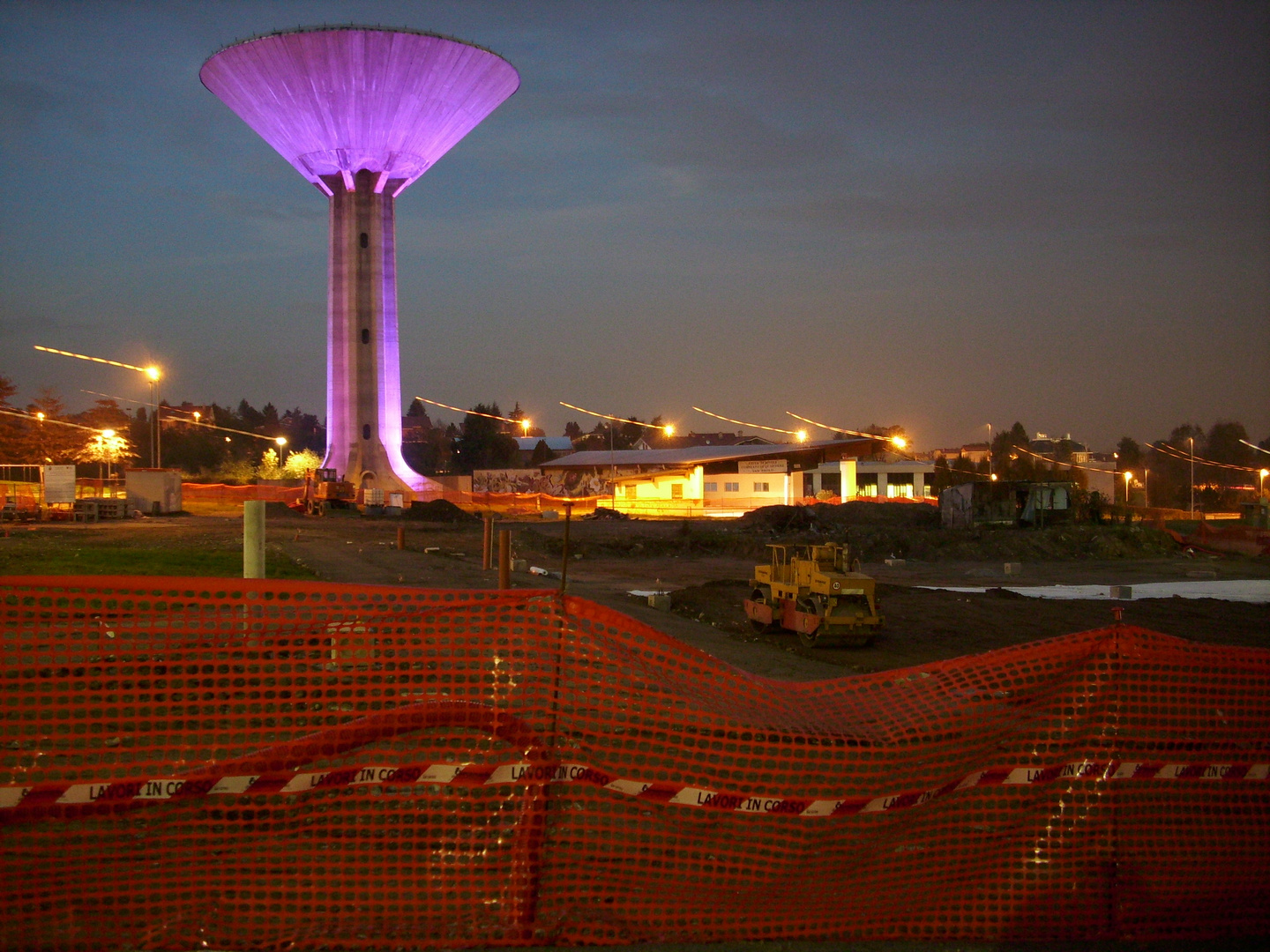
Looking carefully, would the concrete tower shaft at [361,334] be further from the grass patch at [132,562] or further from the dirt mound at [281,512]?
the grass patch at [132,562]

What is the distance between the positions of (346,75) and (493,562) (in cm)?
5140

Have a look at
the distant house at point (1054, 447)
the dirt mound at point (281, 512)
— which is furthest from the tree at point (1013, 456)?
the dirt mound at point (281, 512)

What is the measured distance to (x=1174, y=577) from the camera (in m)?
31.9

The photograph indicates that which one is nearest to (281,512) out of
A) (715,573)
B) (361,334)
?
(361,334)

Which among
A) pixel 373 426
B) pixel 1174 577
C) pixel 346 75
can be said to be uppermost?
pixel 346 75

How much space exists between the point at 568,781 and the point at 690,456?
256ft

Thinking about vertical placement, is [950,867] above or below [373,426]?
below

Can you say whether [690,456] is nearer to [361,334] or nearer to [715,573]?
[361,334]

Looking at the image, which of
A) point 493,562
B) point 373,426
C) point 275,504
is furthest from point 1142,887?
point 373,426

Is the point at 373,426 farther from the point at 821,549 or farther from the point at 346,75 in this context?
the point at 821,549

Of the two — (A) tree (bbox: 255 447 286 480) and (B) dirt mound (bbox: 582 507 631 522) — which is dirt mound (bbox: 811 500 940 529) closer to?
(B) dirt mound (bbox: 582 507 631 522)

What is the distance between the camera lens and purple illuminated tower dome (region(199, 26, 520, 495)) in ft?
220

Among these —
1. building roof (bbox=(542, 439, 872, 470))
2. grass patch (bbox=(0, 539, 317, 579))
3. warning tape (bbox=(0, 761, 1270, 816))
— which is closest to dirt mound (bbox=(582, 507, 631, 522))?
building roof (bbox=(542, 439, 872, 470))

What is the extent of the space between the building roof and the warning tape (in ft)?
220
